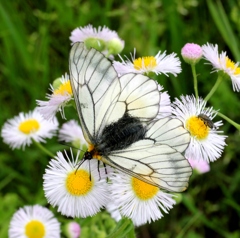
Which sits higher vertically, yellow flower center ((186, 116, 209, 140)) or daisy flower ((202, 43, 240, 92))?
daisy flower ((202, 43, 240, 92))

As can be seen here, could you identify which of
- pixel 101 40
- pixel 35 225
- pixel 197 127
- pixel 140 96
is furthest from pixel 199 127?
pixel 35 225

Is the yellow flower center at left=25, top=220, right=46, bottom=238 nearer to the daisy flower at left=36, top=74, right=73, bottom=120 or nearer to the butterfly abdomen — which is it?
the daisy flower at left=36, top=74, right=73, bottom=120

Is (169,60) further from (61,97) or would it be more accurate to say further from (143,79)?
(61,97)

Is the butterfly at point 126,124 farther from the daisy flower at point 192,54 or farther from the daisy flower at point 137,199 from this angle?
the daisy flower at point 192,54

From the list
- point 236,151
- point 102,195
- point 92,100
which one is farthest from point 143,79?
point 236,151

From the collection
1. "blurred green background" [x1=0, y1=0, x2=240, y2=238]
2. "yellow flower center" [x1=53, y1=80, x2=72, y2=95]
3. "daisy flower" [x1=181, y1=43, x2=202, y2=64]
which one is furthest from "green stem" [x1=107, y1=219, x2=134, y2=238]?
"blurred green background" [x1=0, y1=0, x2=240, y2=238]

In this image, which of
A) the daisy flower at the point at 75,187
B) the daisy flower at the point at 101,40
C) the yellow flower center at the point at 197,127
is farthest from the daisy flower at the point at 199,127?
the daisy flower at the point at 101,40

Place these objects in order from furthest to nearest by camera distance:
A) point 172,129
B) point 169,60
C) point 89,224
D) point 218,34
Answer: point 218,34 < point 89,224 < point 169,60 < point 172,129
